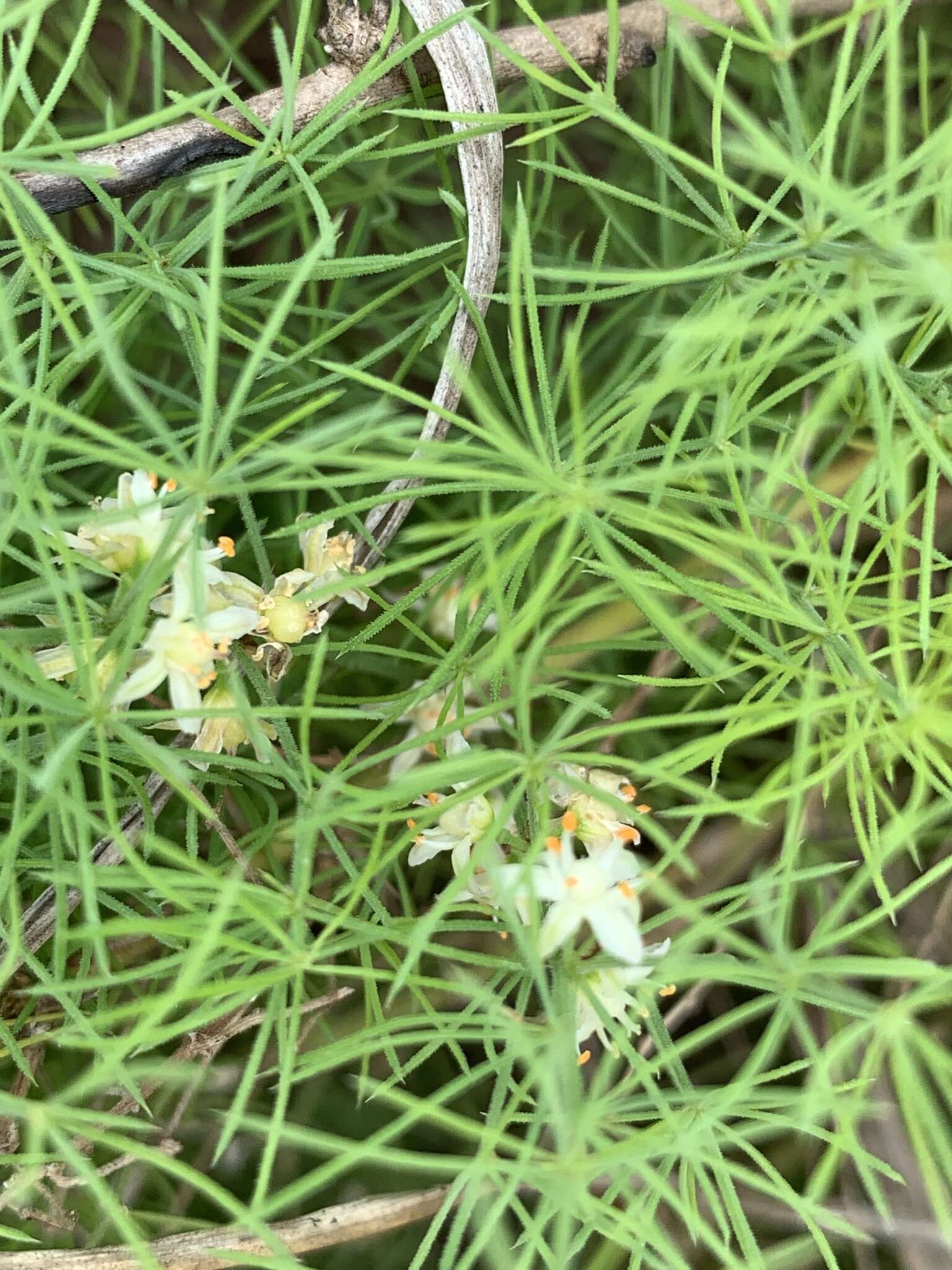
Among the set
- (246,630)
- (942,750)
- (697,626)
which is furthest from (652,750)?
(246,630)

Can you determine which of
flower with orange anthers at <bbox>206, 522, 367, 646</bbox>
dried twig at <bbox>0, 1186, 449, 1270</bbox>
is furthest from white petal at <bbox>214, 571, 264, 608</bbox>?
dried twig at <bbox>0, 1186, 449, 1270</bbox>

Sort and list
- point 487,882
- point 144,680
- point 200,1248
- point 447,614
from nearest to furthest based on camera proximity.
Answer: point 144,680, point 487,882, point 200,1248, point 447,614

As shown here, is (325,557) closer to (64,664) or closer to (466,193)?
(64,664)

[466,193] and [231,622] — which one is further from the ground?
[466,193]

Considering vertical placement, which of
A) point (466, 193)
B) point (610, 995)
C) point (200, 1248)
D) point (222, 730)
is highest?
point (466, 193)

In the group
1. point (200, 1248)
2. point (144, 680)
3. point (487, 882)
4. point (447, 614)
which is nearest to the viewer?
point (144, 680)

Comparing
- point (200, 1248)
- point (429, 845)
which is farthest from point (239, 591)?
point (200, 1248)

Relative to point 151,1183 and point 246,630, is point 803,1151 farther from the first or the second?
point 246,630

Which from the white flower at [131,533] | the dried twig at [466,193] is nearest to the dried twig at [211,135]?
the dried twig at [466,193]
